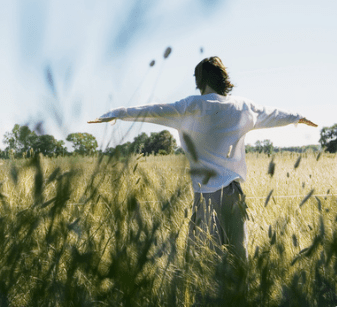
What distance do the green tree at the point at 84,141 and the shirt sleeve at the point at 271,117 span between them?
1.14 meters

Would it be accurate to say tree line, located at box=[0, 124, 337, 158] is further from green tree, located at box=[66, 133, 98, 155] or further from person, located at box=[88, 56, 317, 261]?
person, located at box=[88, 56, 317, 261]

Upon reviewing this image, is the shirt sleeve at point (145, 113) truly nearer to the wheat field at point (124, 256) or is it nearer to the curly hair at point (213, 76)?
the wheat field at point (124, 256)

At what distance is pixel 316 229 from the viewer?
111 centimetres

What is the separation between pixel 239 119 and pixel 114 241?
101 centimetres

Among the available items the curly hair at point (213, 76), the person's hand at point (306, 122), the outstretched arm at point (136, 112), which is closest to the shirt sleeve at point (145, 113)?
the outstretched arm at point (136, 112)

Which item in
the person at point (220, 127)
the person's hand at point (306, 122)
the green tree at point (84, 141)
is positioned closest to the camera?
the green tree at point (84, 141)

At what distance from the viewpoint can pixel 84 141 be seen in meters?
0.76

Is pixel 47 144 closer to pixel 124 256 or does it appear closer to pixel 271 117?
pixel 124 256

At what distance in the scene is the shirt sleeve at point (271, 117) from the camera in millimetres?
1748

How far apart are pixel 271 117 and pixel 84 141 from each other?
50.3 inches

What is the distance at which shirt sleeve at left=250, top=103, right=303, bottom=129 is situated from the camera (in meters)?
1.75

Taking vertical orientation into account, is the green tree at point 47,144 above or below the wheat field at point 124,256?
above

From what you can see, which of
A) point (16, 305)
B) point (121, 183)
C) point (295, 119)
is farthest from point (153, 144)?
point (295, 119)

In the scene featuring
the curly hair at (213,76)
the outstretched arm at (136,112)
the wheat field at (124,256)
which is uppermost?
the curly hair at (213,76)
